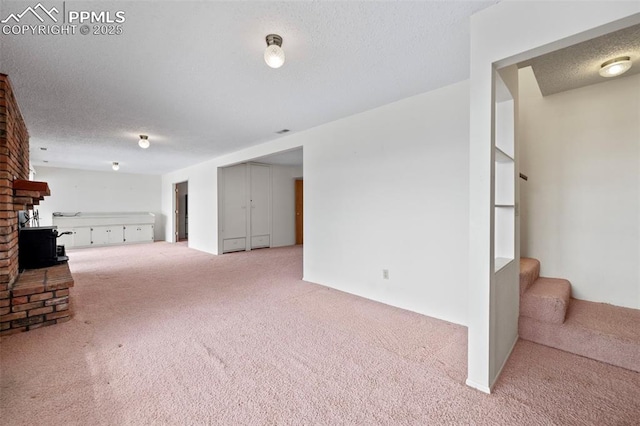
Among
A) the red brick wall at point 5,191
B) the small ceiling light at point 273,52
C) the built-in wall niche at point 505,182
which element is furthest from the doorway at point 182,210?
the built-in wall niche at point 505,182

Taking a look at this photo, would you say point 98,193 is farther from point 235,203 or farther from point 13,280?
point 13,280

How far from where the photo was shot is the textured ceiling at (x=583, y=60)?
197 centimetres

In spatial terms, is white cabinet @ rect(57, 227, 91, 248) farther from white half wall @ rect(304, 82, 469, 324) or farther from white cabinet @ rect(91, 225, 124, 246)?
white half wall @ rect(304, 82, 469, 324)

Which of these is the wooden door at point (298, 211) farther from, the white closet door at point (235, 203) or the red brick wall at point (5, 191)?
the red brick wall at point (5, 191)

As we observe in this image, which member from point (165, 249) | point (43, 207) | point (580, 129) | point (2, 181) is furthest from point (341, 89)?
point (43, 207)

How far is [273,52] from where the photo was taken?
1.81 meters

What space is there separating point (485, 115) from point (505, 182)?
891mm

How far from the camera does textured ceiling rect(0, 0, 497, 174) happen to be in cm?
169

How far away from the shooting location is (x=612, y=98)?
8.20ft

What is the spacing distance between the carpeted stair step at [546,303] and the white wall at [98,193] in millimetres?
10064

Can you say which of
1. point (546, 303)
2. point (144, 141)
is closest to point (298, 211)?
point (144, 141)

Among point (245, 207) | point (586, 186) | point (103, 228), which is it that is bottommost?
point (103, 228)

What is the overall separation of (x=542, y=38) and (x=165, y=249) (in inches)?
322

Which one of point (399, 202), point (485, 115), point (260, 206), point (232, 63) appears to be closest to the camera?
point (485, 115)
